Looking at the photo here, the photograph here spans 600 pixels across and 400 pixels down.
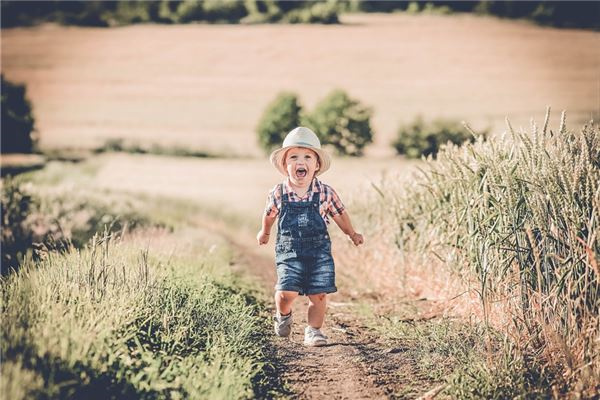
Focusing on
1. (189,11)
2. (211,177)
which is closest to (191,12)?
A: (189,11)

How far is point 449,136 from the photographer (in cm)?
4422

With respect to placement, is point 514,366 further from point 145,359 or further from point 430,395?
point 145,359

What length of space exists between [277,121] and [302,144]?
42649 millimetres

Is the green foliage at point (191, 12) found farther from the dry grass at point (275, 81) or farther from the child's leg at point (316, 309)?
the child's leg at point (316, 309)

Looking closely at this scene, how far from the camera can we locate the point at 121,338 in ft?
13.9

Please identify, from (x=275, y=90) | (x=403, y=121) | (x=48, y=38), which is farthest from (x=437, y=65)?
(x=48, y=38)

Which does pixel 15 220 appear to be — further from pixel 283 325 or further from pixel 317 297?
pixel 317 297

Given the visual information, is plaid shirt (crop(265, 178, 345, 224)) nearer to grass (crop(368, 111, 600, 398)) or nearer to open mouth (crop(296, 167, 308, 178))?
open mouth (crop(296, 167, 308, 178))

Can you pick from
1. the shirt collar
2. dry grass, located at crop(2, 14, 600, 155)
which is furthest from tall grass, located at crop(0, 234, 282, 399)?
dry grass, located at crop(2, 14, 600, 155)

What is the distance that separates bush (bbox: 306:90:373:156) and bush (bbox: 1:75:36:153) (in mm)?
18825

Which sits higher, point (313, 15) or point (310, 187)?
point (313, 15)

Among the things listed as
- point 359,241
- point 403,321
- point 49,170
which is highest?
point 359,241

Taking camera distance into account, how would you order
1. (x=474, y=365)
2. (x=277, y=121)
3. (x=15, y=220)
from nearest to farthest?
(x=474, y=365)
(x=15, y=220)
(x=277, y=121)

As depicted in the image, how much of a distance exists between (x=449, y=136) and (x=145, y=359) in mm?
41676
